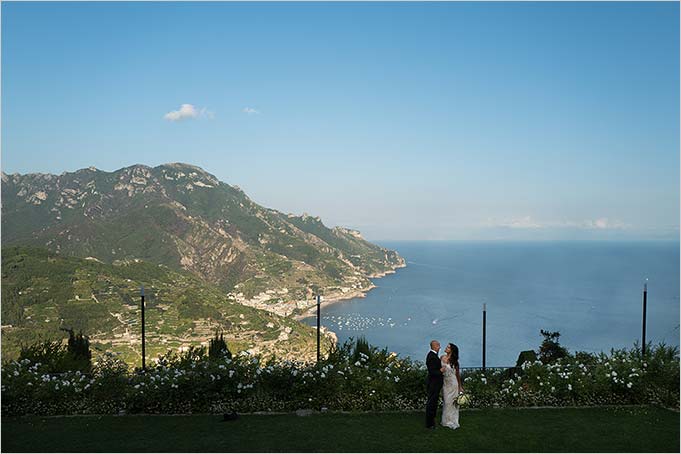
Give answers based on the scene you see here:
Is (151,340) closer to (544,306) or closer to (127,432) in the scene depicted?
(127,432)

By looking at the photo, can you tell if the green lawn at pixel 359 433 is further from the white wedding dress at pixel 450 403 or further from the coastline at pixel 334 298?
the coastline at pixel 334 298

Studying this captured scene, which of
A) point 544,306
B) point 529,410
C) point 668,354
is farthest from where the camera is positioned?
point 544,306

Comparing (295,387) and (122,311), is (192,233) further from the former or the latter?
(295,387)

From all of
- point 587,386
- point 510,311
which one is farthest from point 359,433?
point 510,311

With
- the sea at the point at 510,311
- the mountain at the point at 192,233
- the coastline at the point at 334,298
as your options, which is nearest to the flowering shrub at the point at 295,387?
the sea at the point at 510,311

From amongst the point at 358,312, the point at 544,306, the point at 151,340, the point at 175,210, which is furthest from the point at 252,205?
the point at 151,340
